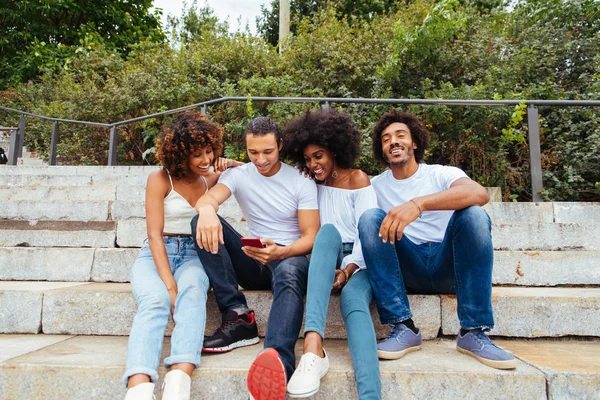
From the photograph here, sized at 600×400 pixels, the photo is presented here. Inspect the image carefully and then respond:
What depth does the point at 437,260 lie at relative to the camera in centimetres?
204

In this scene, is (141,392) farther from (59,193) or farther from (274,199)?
(59,193)

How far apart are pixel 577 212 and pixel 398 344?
2732 mm

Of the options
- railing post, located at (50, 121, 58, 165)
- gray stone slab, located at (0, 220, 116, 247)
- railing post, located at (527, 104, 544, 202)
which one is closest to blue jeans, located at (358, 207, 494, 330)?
gray stone slab, located at (0, 220, 116, 247)

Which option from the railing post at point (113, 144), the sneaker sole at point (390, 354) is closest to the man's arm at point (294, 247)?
the sneaker sole at point (390, 354)

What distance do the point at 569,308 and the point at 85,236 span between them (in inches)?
125

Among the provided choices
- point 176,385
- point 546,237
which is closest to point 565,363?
point 546,237

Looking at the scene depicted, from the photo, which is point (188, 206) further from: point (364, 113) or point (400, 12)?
point (400, 12)

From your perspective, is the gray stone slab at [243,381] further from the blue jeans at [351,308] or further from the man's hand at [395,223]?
the man's hand at [395,223]

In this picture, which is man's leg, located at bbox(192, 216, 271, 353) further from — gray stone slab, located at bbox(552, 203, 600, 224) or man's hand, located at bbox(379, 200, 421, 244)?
gray stone slab, located at bbox(552, 203, 600, 224)

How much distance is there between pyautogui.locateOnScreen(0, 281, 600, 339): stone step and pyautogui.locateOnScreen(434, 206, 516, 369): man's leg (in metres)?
0.27

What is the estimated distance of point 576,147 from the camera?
427 cm

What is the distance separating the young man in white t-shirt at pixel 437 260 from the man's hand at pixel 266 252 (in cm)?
41

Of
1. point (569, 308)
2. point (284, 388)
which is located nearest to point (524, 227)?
point (569, 308)

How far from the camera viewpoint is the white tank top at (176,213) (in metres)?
2.25
